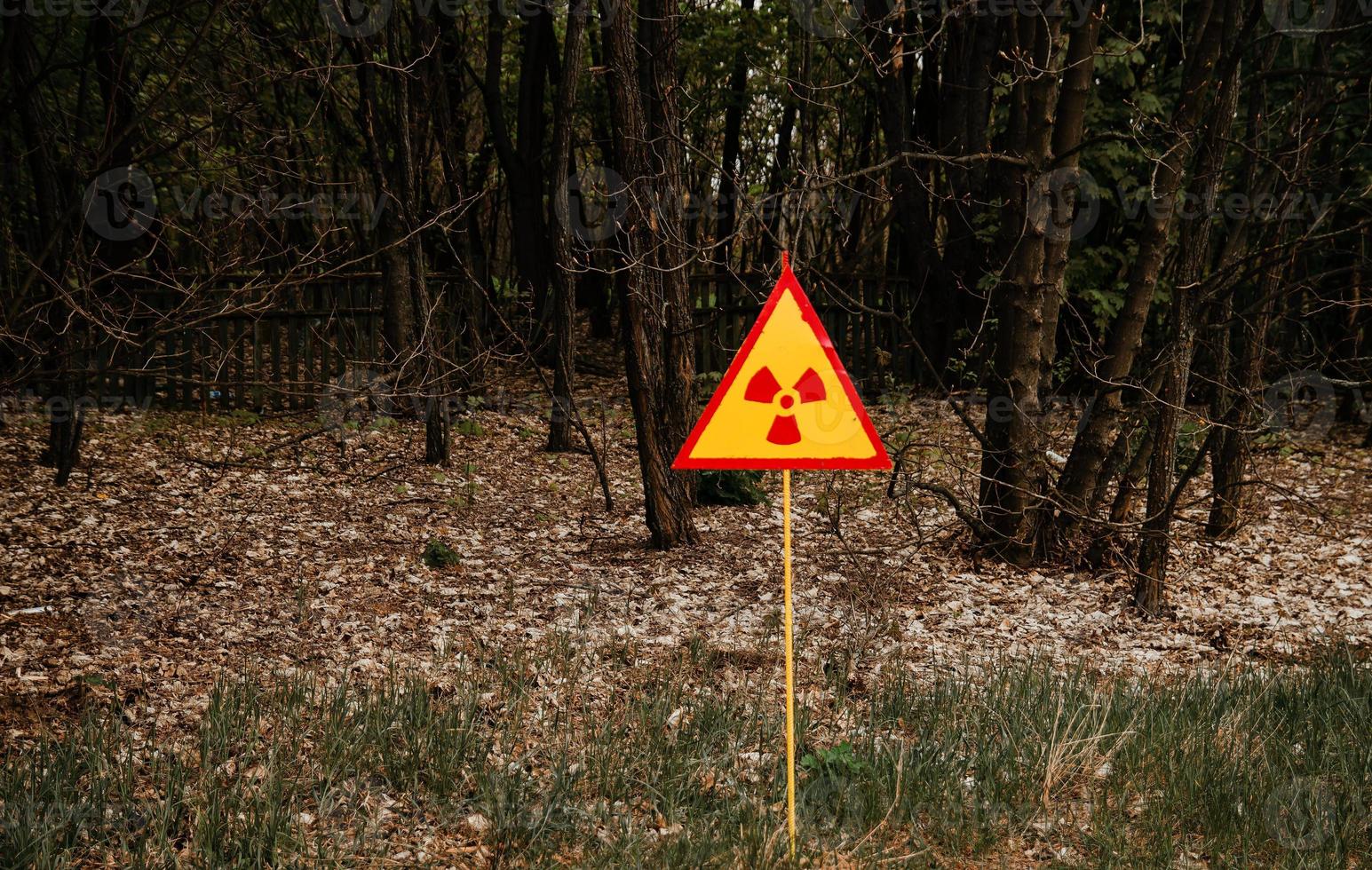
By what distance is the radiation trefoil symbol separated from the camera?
3604 millimetres

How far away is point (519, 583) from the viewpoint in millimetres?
7242

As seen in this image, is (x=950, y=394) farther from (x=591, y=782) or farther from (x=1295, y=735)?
(x=591, y=782)

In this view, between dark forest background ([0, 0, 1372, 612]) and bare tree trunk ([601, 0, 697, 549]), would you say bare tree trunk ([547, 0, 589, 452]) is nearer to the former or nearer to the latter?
dark forest background ([0, 0, 1372, 612])

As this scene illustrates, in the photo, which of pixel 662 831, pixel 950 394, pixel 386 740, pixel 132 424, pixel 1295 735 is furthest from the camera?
pixel 132 424

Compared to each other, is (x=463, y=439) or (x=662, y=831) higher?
(x=463, y=439)

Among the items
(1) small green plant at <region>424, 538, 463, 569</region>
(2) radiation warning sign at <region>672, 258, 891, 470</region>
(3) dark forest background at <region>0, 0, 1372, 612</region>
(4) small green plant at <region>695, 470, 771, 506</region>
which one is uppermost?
(3) dark forest background at <region>0, 0, 1372, 612</region>

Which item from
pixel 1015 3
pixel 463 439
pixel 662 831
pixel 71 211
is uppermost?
pixel 1015 3

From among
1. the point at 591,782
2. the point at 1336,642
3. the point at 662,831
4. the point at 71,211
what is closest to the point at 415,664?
the point at 591,782

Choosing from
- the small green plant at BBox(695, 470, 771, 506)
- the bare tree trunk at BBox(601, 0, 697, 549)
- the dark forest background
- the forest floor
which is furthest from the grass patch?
the small green plant at BBox(695, 470, 771, 506)

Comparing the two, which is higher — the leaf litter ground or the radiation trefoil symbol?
the radiation trefoil symbol

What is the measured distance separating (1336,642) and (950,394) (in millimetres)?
2506

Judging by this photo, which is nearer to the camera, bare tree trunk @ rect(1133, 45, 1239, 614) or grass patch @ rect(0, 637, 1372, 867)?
grass patch @ rect(0, 637, 1372, 867)

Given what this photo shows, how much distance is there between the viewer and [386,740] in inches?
168

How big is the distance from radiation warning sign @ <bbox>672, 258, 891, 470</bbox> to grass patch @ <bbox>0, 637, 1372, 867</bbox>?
1.23m
